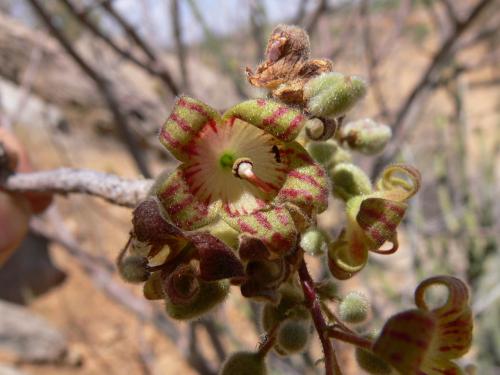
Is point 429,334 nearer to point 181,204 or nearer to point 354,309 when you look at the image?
point 354,309

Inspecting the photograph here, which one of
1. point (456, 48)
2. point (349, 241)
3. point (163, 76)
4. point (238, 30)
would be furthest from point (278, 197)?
point (238, 30)

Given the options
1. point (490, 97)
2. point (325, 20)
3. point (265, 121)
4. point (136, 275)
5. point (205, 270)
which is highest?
point (490, 97)

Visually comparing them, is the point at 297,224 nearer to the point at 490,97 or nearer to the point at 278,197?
the point at 278,197

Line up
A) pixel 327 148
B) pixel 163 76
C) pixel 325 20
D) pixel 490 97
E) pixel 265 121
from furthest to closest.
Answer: pixel 490 97 → pixel 325 20 → pixel 163 76 → pixel 327 148 → pixel 265 121

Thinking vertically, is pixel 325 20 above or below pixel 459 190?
above

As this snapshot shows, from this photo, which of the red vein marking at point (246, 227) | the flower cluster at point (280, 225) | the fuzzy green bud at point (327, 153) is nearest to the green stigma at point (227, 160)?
the flower cluster at point (280, 225)

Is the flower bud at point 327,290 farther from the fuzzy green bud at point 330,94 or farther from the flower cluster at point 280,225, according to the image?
the fuzzy green bud at point 330,94
